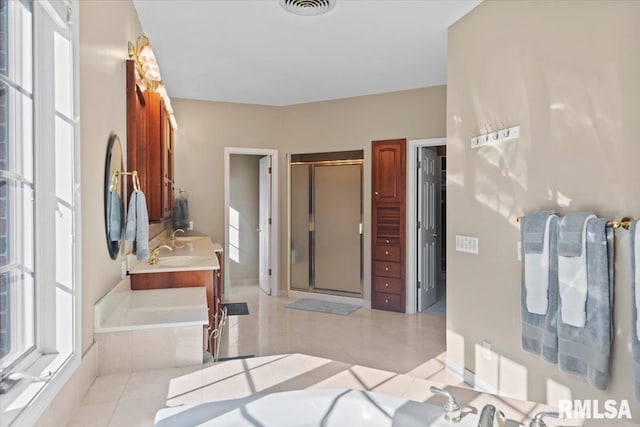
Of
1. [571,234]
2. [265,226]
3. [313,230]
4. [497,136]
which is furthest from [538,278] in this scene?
[265,226]

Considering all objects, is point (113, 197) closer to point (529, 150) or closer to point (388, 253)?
point (529, 150)

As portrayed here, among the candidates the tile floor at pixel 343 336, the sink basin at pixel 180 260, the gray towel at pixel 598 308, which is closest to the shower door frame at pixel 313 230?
the tile floor at pixel 343 336

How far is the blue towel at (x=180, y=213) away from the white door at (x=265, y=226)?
1.10 meters

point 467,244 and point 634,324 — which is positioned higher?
point 467,244

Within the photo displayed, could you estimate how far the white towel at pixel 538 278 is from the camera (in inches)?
88.6

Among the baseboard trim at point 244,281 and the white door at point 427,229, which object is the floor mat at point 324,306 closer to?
the white door at point 427,229

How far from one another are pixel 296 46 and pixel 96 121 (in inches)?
91.8

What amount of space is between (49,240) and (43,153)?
0.27 m

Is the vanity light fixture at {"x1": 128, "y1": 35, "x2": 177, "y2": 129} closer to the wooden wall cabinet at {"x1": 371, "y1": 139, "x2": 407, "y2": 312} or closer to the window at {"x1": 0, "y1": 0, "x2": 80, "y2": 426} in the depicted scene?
the window at {"x1": 0, "y1": 0, "x2": 80, "y2": 426}

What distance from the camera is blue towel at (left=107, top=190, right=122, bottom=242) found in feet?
Result: 6.82

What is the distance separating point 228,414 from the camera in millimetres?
1315

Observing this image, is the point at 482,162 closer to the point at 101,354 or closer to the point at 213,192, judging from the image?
the point at 101,354

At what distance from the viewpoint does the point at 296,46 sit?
3768 millimetres

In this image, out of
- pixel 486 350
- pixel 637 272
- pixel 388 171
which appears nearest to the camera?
pixel 637 272
